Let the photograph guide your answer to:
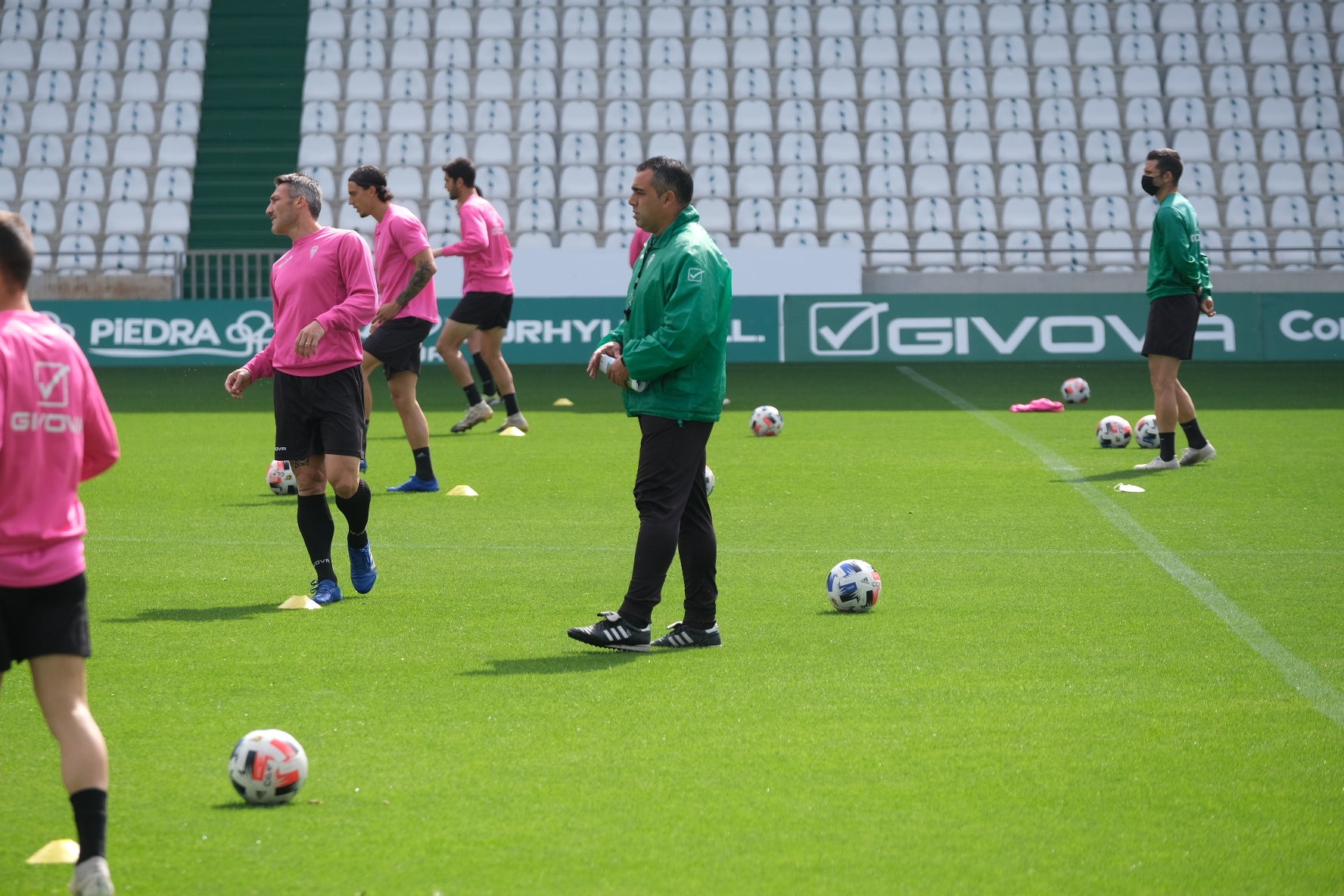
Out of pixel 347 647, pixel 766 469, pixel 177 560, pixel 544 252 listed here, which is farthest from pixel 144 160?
pixel 347 647

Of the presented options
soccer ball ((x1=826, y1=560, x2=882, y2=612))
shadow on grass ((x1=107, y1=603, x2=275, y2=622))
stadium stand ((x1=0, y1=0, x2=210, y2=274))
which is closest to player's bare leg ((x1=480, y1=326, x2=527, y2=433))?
shadow on grass ((x1=107, y1=603, x2=275, y2=622))

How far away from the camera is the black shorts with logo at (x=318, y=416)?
305 inches

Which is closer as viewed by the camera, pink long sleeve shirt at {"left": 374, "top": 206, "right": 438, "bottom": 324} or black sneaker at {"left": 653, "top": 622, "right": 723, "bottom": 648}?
black sneaker at {"left": 653, "top": 622, "right": 723, "bottom": 648}

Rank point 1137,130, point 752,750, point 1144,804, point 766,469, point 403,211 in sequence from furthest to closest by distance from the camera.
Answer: point 1137,130
point 766,469
point 403,211
point 752,750
point 1144,804

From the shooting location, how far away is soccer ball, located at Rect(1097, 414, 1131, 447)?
13.9 metres

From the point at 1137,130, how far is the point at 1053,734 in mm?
24490

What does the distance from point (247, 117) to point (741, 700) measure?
2536 centimetres

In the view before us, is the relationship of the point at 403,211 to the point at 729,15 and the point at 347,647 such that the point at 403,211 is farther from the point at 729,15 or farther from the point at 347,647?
the point at 729,15

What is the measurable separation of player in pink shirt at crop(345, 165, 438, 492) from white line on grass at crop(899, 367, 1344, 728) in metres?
4.50

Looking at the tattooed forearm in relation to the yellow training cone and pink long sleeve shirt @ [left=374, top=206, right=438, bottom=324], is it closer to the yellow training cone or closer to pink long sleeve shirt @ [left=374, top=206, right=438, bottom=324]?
pink long sleeve shirt @ [left=374, top=206, right=438, bottom=324]

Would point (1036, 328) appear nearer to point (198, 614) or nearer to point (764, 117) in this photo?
point (764, 117)

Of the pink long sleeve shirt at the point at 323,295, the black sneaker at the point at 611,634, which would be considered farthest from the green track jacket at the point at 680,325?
the pink long sleeve shirt at the point at 323,295

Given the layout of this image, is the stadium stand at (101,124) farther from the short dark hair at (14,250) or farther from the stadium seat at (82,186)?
the short dark hair at (14,250)

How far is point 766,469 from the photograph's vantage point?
41.6ft
